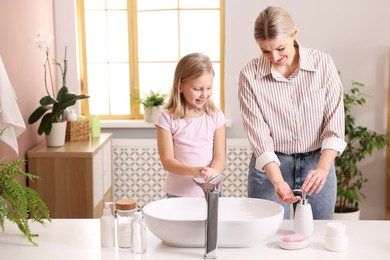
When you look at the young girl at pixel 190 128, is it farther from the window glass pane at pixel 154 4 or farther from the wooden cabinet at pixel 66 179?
the window glass pane at pixel 154 4

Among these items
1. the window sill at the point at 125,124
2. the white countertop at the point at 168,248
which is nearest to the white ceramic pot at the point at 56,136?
the window sill at the point at 125,124

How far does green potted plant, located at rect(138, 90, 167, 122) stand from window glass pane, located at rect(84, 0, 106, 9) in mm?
698

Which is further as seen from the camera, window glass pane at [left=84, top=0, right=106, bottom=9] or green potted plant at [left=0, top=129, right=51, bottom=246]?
window glass pane at [left=84, top=0, right=106, bottom=9]

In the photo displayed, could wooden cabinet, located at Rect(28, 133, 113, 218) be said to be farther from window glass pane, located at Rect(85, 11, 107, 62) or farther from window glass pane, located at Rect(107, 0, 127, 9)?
window glass pane, located at Rect(107, 0, 127, 9)

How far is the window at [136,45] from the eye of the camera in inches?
177

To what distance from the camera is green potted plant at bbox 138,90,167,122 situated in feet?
14.6

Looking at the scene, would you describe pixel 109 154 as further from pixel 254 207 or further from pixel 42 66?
pixel 254 207

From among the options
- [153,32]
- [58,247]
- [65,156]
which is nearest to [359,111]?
[153,32]

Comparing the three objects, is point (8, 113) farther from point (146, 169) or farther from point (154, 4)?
point (154, 4)

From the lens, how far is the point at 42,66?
13.5ft

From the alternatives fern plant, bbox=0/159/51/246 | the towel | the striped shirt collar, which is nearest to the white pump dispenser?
fern plant, bbox=0/159/51/246

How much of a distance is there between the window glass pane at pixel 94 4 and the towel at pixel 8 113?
4.82ft

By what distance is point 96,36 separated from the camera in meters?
4.55

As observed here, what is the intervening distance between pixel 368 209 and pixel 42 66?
2.41 metres
